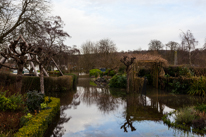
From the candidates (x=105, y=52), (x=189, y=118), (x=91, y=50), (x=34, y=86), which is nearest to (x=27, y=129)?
(x=189, y=118)

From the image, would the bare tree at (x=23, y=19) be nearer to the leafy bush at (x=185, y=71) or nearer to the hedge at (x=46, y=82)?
the hedge at (x=46, y=82)

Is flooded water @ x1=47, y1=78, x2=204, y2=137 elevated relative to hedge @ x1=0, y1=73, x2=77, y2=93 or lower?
lower

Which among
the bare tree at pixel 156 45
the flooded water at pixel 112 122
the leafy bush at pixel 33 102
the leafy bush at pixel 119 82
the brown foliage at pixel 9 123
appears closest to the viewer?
the brown foliage at pixel 9 123

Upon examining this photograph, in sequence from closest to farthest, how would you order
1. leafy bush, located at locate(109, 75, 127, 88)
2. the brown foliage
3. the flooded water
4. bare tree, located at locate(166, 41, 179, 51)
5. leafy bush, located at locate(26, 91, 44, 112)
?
the brown foliage → the flooded water → leafy bush, located at locate(26, 91, 44, 112) → leafy bush, located at locate(109, 75, 127, 88) → bare tree, located at locate(166, 41, 179, 51)

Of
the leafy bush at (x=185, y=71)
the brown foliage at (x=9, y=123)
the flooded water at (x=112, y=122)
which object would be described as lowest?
the flooded water at (x=112, y=122)

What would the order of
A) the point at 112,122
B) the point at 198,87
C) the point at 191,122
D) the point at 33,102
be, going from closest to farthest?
the point at 191,122 → the point at 112,122 → the point at 33,102 → the point at 198,87

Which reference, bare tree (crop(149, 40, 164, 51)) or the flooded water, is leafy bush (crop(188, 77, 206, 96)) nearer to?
the flooded water

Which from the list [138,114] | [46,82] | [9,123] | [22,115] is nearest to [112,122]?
[138,114]

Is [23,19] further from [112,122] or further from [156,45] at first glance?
[156,45]

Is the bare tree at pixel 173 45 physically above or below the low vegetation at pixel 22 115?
above

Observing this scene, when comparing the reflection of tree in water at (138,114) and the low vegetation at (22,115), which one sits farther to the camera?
the reflection of tree in water at (138,114)

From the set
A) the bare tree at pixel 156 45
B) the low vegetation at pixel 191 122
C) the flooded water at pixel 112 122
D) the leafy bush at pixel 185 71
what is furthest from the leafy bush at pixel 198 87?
the bare tree at pixel 156 45

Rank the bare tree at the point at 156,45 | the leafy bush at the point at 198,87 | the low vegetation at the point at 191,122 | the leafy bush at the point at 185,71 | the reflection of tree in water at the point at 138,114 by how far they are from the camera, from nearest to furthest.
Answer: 1. the low vegetation at the point at 191,122
2. the reflection of tree in water at the point at 138,114
3. the leafy bush at the point at 198,87
4. the leafy bush at the point at 185,71
5. the bare tree at the point at 156,45

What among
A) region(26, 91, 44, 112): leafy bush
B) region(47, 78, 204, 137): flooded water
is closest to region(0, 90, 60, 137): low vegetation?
region(26, 91, 44, 112): leafy bush
